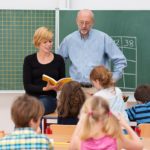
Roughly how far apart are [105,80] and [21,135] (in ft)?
→ 5.85

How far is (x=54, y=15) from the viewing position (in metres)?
6.05

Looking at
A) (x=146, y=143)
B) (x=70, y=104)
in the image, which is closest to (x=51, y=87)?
(x=70, y=104)

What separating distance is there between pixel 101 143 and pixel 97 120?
0.14m

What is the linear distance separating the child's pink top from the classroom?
3437mm

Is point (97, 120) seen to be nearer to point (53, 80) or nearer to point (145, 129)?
point (145, 129)

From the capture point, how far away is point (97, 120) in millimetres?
2596

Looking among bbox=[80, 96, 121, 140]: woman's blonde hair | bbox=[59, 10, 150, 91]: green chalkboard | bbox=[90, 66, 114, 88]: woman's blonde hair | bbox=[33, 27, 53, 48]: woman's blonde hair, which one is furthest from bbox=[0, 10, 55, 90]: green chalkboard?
bbox=[80, 96, 121, 140]: woman's blonde hair

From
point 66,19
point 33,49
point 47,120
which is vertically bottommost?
point 47,120

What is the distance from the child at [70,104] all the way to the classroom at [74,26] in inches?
78.5

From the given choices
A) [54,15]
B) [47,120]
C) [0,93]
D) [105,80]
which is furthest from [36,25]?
[105,80]

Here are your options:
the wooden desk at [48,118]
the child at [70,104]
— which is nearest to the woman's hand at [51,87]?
the wooden desk at [48,118]

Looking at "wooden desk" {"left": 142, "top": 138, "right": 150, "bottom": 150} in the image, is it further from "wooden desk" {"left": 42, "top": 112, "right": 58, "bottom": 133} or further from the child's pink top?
"wooden desk" {"left": 42, "top": 112, "right": 58, "bottom": 133}
